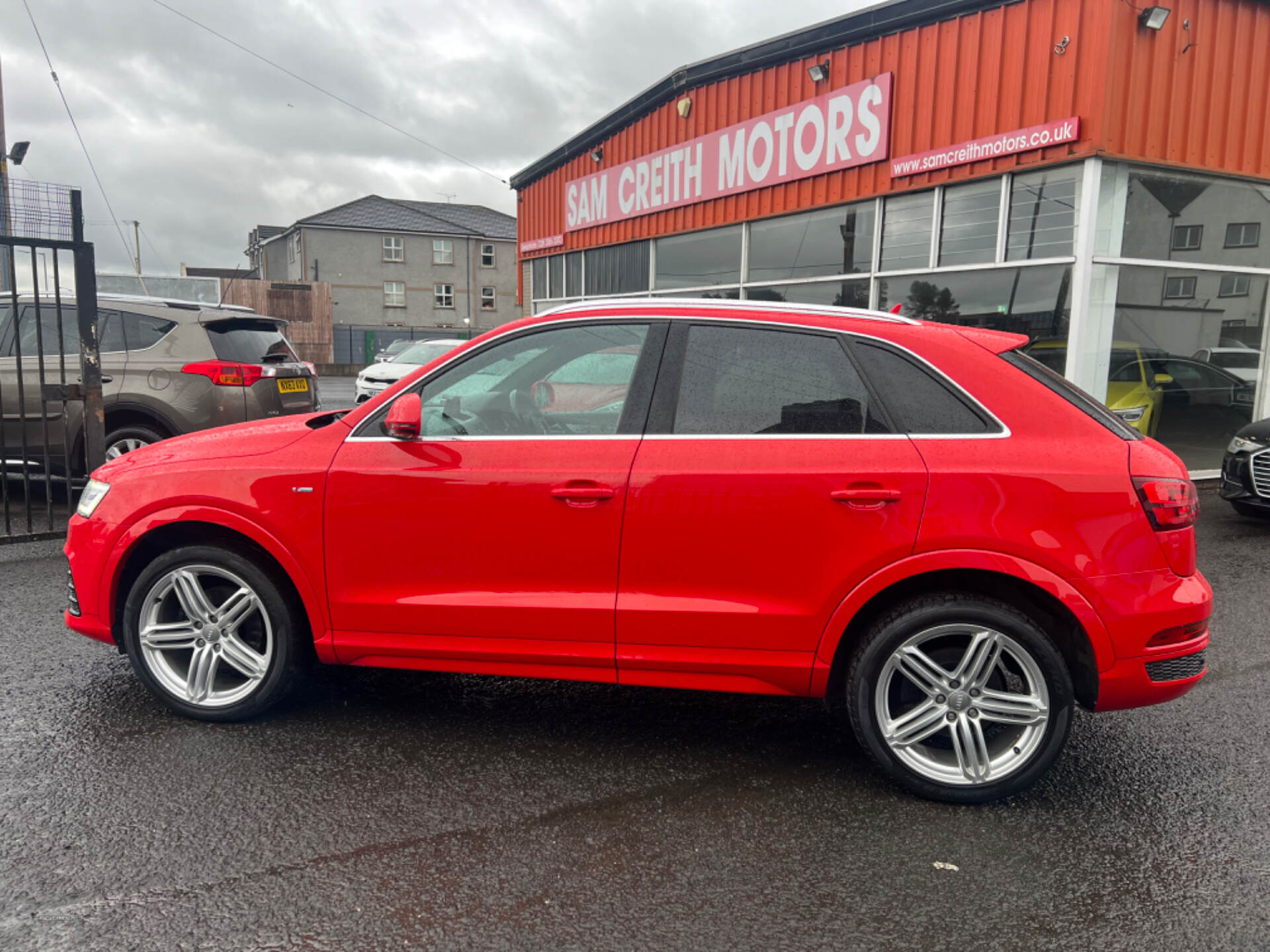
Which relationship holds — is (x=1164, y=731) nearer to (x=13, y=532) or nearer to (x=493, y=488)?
(x=493, y=488)

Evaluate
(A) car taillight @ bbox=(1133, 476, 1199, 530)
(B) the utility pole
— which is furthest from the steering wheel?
(B) the utility pole

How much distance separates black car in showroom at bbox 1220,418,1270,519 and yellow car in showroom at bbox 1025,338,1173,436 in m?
1.26

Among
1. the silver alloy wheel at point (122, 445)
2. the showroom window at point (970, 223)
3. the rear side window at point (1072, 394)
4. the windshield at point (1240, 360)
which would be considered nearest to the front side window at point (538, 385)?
the rear side window at point (1072, 394)

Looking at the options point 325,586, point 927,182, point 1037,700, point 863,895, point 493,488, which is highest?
point 927,182

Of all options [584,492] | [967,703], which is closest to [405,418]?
[584,492]

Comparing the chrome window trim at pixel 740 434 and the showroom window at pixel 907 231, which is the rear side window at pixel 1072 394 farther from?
the showroom window at pixel 907 231

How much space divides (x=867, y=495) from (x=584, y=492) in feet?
3.15

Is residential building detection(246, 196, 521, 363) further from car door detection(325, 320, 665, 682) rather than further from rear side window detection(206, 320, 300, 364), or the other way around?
car door detection(325, 320, 665, 682)

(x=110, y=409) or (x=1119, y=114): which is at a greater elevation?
(x=1119, y=114)

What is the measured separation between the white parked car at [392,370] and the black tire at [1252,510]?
11577 mm

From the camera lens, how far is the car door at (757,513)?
302 centimetres

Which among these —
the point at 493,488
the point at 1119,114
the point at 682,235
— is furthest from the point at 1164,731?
the point at 682,235

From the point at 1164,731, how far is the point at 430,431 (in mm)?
3221

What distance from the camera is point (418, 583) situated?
3.34 meters
